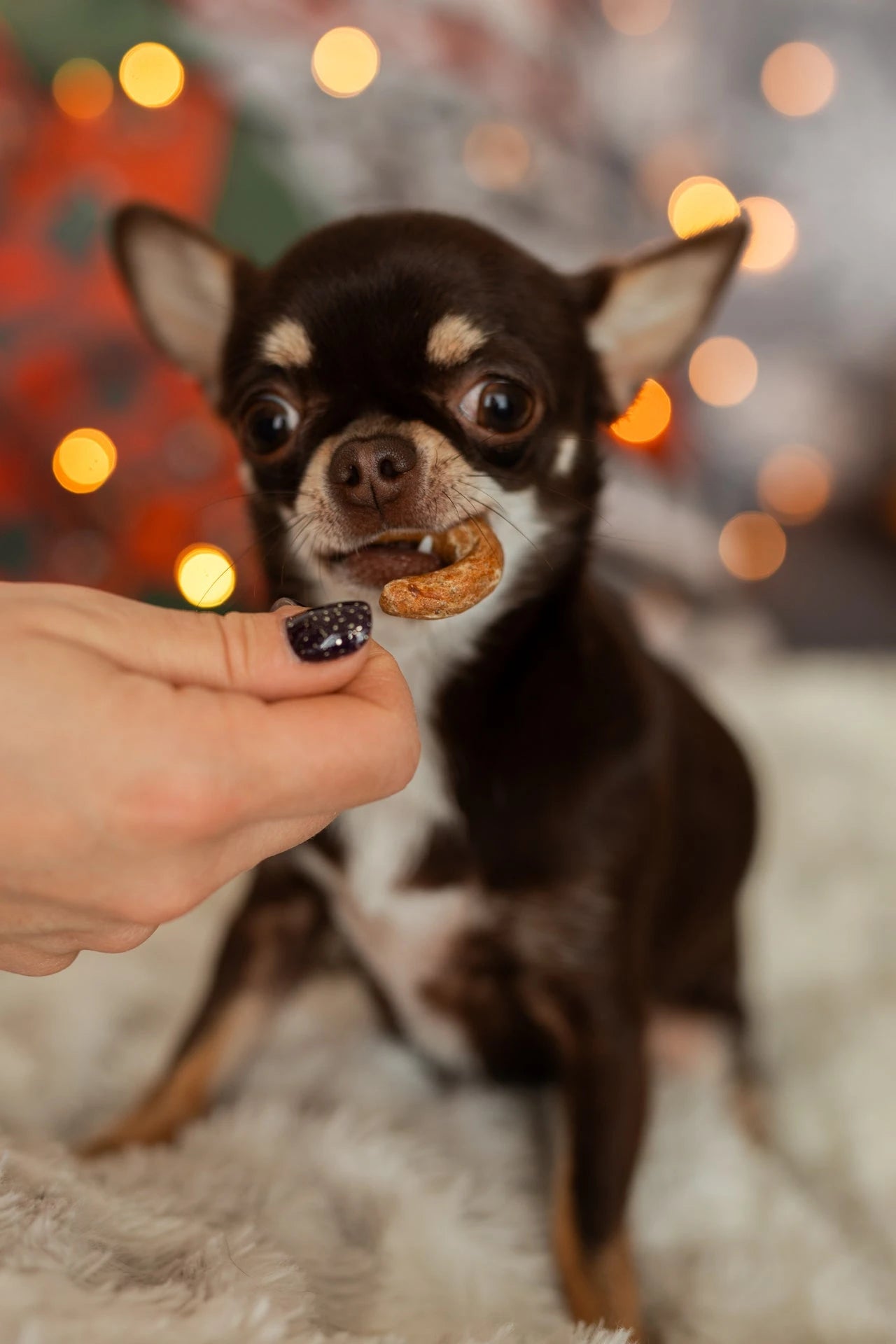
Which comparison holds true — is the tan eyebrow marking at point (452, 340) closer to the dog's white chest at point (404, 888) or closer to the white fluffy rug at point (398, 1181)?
the dog's white chest at point (404, 888)

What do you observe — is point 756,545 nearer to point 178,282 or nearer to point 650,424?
point 650,424

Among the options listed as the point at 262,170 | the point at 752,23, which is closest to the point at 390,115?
the point at 262,170

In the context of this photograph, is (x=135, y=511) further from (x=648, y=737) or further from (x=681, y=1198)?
(x=681, y=1198)

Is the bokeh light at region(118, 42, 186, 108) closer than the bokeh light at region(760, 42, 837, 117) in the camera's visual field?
Yes

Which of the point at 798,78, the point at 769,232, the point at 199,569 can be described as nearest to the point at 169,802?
the point at 199,569

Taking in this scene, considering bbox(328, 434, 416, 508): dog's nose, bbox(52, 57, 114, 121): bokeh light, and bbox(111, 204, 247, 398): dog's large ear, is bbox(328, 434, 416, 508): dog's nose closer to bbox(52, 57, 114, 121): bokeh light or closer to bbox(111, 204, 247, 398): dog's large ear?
bbox(111, 204, 247, 398): dog's large ear

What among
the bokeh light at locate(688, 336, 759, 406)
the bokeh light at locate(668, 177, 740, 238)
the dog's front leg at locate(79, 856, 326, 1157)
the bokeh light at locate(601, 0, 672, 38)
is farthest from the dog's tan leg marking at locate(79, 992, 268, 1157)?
the bokeh light at locate(601, 0, 672, 38)
